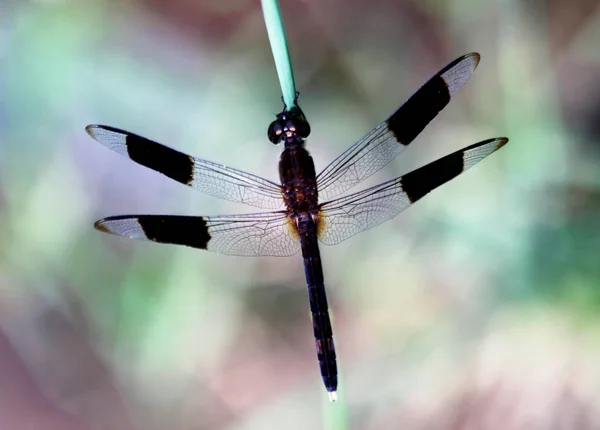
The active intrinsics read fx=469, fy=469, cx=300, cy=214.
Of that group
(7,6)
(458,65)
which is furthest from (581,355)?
(7,6)

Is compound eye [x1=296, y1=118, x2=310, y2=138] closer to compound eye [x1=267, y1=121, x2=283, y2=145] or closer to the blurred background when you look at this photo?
compound eye [x1=267, y1=121, x2=283, y2=145]

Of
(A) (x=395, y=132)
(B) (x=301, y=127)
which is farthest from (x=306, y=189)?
(A) (x=395, y=132)

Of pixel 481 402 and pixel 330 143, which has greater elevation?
pixel 330 143

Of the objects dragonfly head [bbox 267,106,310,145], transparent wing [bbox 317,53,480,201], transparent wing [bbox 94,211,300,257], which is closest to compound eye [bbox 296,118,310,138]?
dragonfly head [bbox 267,106,310,145]

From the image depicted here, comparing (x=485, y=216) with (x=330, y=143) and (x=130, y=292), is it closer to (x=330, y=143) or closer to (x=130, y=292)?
(x=330, y=143)

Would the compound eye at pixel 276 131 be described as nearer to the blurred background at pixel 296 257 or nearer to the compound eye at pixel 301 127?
the compound eye at pixel 301 127

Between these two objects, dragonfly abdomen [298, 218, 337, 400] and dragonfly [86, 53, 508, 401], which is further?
dragonfly abdomen [298, 218, 337, 400]
